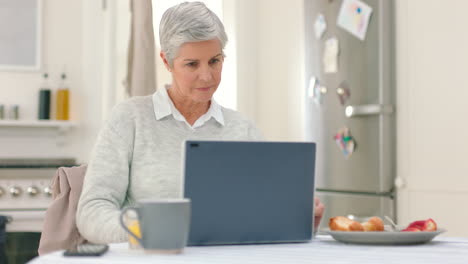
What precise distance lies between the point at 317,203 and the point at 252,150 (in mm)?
337

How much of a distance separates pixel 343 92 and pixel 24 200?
1.77m

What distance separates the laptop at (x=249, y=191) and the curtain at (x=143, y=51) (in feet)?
6.64

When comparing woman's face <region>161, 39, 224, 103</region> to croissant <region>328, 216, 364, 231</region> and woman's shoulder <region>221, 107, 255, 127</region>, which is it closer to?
woman's shoulder <region>221, 107, 255, 127</region>

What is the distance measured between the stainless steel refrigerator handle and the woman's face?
126 centimetres

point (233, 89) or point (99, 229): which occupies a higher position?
point (233, 89)

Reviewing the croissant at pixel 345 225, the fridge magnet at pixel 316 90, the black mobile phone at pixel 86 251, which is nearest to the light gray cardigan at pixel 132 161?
the black mobile phone at pixel 86 251

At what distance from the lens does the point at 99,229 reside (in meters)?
1.51

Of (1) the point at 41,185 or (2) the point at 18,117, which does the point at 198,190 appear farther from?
(2) the point at 18,117

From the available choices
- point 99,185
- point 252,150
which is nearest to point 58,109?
point 99,185

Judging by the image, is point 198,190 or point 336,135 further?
point 336,135

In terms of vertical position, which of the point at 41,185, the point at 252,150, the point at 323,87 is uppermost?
the point at 323,87

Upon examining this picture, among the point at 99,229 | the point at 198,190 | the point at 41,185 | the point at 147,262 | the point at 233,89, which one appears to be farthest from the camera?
the point at 233,89

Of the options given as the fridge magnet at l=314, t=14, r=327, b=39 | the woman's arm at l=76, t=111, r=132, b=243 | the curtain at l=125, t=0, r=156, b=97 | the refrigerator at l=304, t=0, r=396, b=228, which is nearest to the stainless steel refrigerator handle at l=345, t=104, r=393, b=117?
the refrigerator at l=304, t=0, r=396, b=228

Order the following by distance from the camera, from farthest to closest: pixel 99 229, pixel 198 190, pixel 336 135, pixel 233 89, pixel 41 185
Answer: pixel 233 89
pixel 41 185
pixel 336 135
pixel 99 229
pixel 198 190
